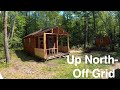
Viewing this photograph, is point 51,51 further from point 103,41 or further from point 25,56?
point 103,41

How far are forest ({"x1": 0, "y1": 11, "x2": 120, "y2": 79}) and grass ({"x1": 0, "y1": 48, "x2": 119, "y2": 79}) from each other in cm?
23

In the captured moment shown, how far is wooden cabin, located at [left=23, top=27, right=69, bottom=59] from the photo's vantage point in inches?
256

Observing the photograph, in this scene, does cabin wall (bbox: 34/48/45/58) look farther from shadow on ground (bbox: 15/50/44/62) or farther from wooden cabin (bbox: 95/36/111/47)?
wooden cabin (bbox: 95/36/111/47)

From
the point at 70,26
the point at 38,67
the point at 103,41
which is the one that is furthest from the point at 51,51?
the point at 103,41

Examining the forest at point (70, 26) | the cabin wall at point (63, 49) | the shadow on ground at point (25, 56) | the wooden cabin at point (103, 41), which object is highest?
the forest at point (70, 26)

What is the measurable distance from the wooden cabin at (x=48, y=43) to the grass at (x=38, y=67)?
0.20 m

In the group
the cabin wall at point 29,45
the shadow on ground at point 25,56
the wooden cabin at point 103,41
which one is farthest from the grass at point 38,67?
the wooden cabin at point 103,41

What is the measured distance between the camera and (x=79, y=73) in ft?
18.9

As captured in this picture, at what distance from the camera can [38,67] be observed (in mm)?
6395

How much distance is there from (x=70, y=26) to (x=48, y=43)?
1227mm

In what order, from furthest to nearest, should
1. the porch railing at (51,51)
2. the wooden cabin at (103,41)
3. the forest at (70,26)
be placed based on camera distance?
the porch railing at (51,51) < the wooden cabin at (103,41) < the forest at (70,26)

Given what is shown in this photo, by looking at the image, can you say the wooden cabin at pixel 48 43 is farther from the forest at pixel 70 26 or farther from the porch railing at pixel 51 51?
the forest at pixel 70 26

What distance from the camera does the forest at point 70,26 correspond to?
6086mm
